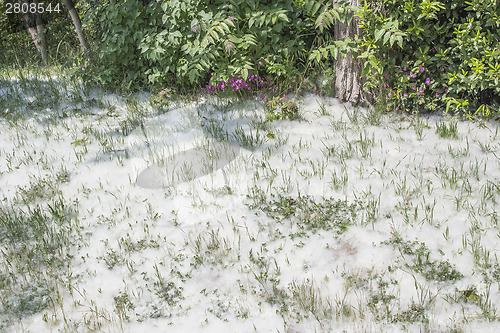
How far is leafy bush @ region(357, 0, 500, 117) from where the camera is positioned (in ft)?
13.9

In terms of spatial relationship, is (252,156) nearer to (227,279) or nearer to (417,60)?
(227,279)

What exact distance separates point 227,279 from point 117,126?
3144 mm

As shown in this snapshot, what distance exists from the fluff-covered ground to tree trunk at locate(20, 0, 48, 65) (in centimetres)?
457

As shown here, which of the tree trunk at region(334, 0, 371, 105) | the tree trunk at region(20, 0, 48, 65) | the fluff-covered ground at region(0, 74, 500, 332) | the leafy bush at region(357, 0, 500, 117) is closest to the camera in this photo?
the fluff-covered ground at region(0, 74, 500, 332)

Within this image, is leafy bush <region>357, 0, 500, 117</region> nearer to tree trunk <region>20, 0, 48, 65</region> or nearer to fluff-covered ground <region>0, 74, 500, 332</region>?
fluff-covered ground <region>0, 74, 500, 332</region>

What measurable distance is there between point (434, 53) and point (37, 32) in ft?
28.2

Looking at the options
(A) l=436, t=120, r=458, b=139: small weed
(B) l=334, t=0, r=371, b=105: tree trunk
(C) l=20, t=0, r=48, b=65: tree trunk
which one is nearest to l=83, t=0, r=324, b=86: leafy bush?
(B) l=334, t=0, r=371, b=105: tree trunk

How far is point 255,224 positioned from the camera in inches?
136

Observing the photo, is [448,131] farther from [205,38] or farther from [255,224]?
[205,38]

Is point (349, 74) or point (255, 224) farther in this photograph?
point (349, 74)

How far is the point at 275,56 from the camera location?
5.21 meters

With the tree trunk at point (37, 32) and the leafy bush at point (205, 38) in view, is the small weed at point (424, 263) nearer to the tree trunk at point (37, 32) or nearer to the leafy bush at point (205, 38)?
the leafy bush at point (205, 38)

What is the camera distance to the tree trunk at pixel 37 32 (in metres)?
9.05

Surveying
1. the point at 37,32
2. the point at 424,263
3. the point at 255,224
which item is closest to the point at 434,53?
the point at 424,263
